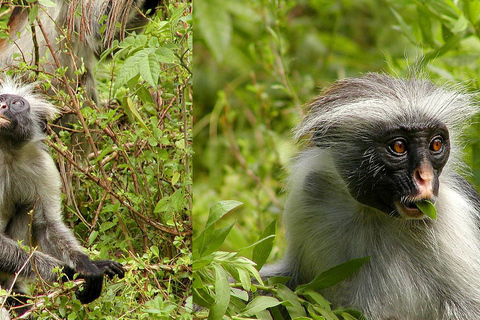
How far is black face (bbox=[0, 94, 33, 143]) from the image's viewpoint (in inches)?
93.8

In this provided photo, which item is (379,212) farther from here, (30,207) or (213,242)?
(30,207)

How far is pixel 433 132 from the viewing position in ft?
7.93

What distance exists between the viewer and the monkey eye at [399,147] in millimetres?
2403

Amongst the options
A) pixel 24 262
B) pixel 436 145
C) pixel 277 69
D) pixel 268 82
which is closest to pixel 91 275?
pixel 24 262

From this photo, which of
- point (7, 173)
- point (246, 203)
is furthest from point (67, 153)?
point (246, 203)

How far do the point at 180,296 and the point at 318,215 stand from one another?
2.18 feet

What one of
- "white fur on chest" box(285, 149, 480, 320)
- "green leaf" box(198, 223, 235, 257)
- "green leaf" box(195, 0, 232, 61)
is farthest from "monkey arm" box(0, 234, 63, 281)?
"white fur on chest" box(285, 149, 480, 320)

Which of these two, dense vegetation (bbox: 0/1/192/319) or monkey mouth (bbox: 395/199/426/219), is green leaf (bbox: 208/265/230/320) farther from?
monkey mouth (bbox: 395/199/426/219)

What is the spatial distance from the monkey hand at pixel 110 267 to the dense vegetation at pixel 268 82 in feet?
0.90

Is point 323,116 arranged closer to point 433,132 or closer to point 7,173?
point 433,132

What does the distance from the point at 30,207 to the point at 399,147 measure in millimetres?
1316

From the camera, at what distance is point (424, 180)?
229 centimetres

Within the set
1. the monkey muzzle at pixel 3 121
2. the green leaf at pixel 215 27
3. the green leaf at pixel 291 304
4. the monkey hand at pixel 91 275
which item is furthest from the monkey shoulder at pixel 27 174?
the green leaf at pixel 291 304

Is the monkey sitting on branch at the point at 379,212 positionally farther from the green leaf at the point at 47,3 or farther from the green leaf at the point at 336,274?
the green leaf at the point at 47,3
